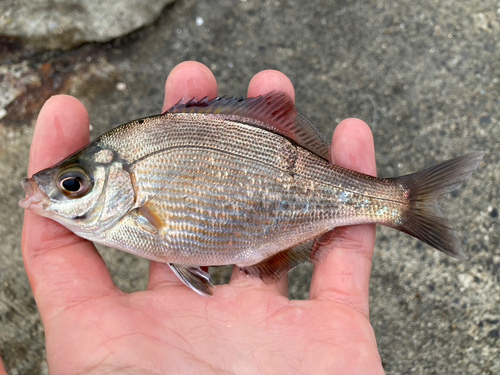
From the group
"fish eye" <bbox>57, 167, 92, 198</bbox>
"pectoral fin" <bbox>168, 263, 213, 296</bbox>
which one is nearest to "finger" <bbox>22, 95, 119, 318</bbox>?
"fish eye" <bbox>57, 167, 92, 198</bbox>

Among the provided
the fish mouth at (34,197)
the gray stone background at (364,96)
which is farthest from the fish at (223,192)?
the gray stone background at (364,96)

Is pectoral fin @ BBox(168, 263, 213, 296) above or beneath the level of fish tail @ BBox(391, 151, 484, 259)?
beneath

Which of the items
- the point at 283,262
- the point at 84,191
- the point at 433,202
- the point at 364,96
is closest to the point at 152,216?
the point at 84,191

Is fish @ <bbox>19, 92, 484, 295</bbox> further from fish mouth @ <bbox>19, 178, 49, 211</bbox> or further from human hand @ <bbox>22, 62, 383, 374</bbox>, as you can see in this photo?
human hand @ <bbox>22, 62, 383, 374</bbox>

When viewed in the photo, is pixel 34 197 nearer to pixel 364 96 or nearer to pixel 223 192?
pixel 223 192

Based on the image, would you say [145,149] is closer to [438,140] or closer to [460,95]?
[438,140]

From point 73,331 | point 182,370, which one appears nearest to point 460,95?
point 182,370
